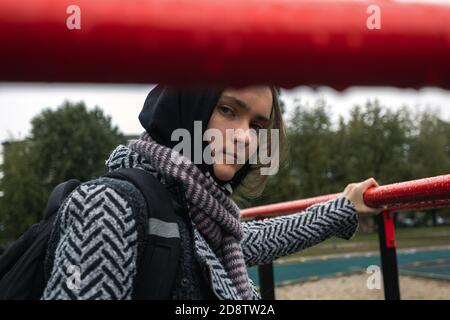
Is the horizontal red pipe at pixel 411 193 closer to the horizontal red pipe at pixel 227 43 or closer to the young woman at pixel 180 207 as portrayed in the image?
the young woman at pixel 180 207

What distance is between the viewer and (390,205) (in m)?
1.58

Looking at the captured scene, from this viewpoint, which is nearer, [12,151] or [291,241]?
[291,241]

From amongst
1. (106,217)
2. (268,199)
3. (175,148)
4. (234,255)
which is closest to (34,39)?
(106,217)

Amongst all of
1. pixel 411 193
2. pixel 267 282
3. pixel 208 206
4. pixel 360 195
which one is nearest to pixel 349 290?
pixel 267 282

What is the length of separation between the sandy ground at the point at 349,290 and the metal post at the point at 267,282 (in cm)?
148

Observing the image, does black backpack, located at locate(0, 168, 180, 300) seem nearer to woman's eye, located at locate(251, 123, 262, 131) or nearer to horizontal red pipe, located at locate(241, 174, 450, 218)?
woman's eye, located at locate(251, 123, 262, 131)

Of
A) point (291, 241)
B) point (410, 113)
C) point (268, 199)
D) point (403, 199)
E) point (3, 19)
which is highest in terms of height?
point (410, 113)

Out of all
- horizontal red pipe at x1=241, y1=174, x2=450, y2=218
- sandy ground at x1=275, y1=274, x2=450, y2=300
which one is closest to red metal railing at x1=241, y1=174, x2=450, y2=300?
horizontal red pipe at x1=241, y1=174, x2=450, y2=218

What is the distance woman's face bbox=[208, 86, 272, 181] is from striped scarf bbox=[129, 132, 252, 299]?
53 millimetres

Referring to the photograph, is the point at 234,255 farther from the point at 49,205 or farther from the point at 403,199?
the point at 403,199

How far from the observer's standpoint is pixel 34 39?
0.35 metres

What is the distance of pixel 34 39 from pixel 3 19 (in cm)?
2

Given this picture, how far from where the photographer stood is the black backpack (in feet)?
2.85

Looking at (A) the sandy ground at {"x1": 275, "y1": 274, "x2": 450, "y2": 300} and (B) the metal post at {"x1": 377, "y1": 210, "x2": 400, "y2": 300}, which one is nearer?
(B) the metal post at {"x1": 377, "y1": 210, "x2": 400, "y2": 300}
